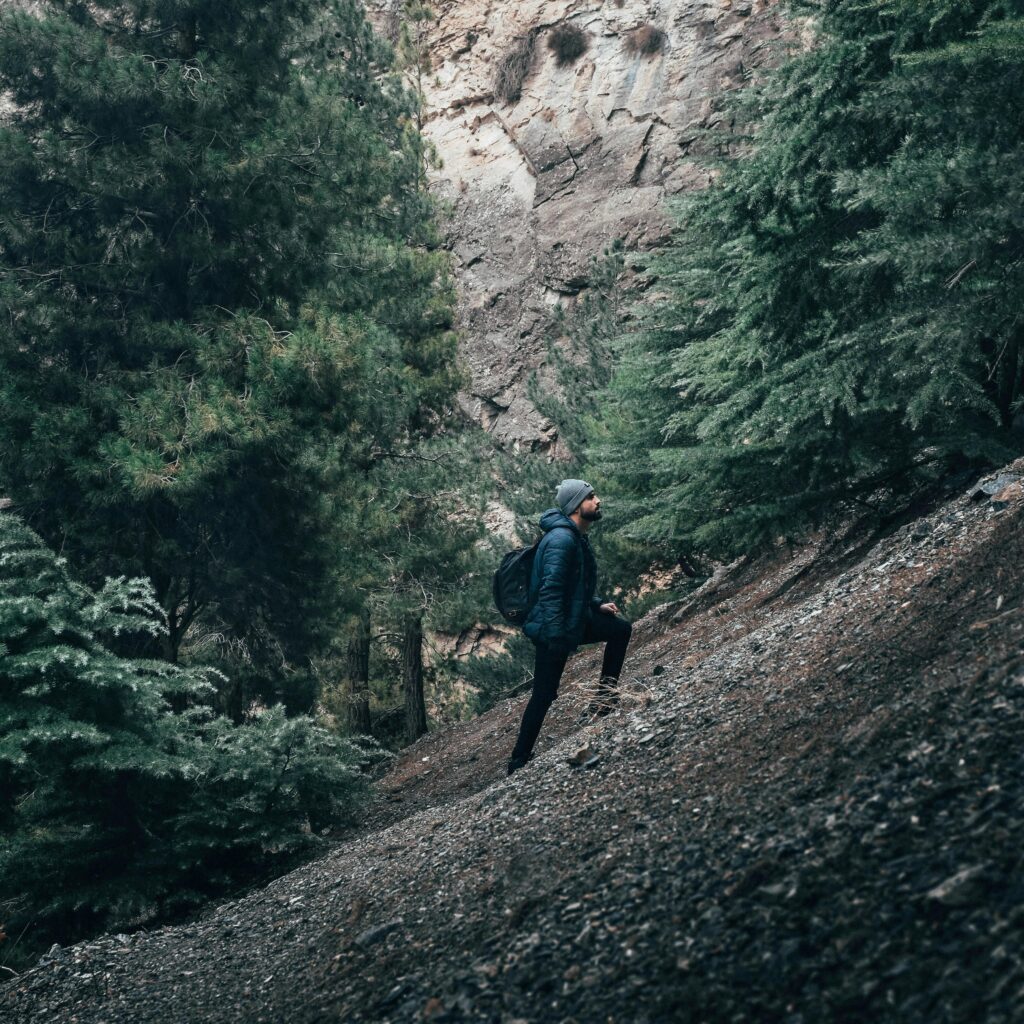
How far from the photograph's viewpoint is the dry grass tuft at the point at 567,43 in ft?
92.6

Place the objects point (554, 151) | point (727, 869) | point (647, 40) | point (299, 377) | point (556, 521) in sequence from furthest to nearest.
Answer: point (554, 151), point (647, 40), point (299, 377), point (556, 521), point (727, 869)

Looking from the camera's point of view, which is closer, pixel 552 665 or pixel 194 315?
pixel 552 665

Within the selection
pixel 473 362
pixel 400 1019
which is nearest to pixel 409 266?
pixel 400 1019

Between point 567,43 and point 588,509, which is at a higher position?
point 567,43

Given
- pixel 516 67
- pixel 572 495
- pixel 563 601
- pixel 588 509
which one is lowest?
pixel 563 601

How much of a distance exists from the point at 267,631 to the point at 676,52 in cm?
2238

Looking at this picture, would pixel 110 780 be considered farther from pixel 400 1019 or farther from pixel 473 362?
pixel 473 362

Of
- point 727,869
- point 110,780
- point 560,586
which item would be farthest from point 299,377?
point 727,869

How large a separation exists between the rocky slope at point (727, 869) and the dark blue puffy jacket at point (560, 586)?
0.62 meters

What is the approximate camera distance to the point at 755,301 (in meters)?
7.78

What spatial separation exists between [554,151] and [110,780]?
24.8 m

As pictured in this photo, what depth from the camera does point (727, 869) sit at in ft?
9.98

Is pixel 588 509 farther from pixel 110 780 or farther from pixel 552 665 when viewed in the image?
pixel 110 780

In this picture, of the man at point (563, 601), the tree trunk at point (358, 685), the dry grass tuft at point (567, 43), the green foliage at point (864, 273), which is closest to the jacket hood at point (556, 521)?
the man at point (563, 601)
